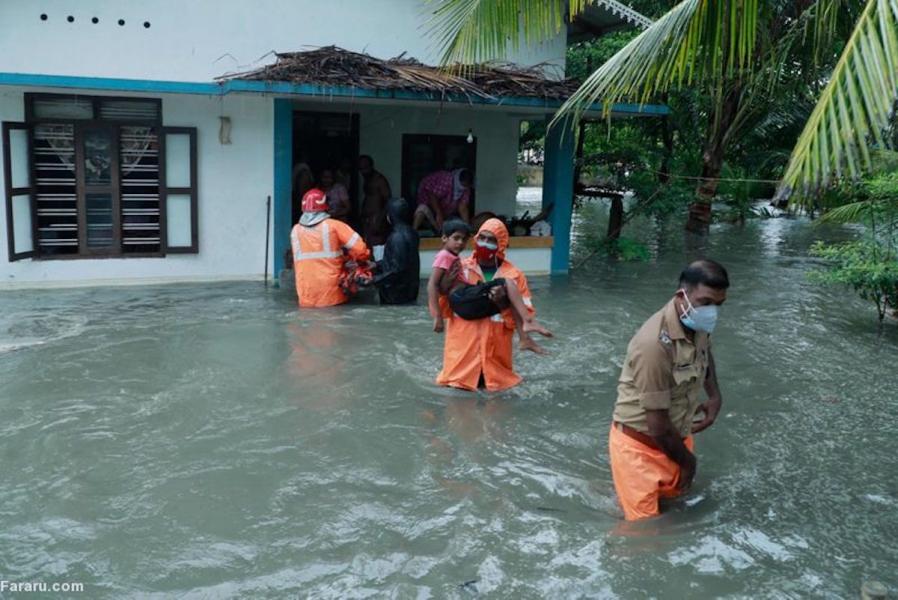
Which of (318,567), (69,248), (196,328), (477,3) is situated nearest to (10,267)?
(69,248)

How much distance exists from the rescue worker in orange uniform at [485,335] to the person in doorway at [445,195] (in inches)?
215

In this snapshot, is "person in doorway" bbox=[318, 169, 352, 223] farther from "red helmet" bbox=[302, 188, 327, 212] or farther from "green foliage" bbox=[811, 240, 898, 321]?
"green foliage" bbox=[811, 240, 898, 321]

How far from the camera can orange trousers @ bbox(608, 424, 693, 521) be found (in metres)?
4.52

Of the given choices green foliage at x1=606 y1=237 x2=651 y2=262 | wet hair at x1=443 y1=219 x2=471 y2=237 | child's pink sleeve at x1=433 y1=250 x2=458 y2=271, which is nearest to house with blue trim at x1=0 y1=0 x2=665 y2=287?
green foliage at x1=606 y1=237 x2=651 y2=262

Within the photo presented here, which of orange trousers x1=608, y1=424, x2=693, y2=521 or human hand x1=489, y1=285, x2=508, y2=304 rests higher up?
human hand x1=489, y1=285, x2=508, y2=304

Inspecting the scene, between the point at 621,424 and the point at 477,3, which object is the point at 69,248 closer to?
the point at 477,3

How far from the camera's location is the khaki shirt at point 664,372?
14.1 ft

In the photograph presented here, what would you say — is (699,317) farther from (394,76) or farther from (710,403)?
(394,76)

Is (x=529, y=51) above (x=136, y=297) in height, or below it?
above

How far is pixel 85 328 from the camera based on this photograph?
29.6ft

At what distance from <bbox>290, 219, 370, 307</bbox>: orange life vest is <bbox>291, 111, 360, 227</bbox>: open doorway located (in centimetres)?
350

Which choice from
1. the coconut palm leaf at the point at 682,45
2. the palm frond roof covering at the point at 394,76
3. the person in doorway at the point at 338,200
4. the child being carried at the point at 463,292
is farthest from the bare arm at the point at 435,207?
the coconut palm leaf at the point at 682,45

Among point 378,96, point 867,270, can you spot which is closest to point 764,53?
point 867,270

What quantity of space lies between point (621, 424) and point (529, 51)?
9039 millimetres
